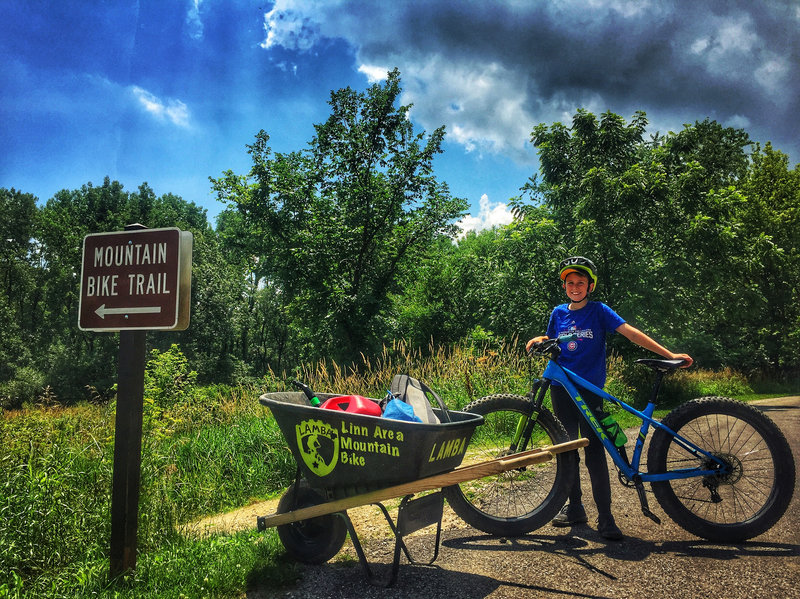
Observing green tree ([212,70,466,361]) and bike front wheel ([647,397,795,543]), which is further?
green tree ([212,70,466,361])

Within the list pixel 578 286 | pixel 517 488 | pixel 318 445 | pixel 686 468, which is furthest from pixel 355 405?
pixel 686 468

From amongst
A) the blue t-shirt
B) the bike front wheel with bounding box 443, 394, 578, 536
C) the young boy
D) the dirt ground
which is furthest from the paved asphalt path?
the blue t-shirt

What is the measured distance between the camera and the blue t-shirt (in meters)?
3.96

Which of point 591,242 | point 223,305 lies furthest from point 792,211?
point 223,305

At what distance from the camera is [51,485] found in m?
3.76

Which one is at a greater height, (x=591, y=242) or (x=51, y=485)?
(x=591, y=242)

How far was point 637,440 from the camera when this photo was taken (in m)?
3.80

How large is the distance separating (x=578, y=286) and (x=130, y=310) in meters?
3.11

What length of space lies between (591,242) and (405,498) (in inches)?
511

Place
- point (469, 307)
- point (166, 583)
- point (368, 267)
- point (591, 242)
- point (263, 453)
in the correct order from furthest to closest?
1. point (469, 307)
2. point (368, 267)
3. point (591, 242)
4. point (263, 453)
5. point (166, 583)

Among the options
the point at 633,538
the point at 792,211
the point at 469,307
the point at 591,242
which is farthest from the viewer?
the point at 469,307

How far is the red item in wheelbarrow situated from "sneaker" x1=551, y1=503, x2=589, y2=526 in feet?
5.88

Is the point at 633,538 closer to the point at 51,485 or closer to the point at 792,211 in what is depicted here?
the point at 51,485

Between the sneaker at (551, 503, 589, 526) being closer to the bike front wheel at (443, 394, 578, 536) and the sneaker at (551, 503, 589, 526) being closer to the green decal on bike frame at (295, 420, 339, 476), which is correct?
the bike front wheel at (443, 394, 578, 536)
